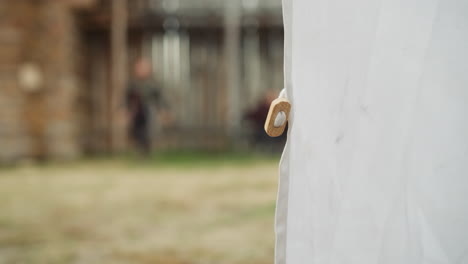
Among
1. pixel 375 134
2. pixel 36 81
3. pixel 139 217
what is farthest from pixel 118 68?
pixel 375 134

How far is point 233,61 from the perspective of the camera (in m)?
8.90

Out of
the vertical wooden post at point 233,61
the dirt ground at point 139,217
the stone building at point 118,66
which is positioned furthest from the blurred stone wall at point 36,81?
the vertical wooden post at point 233,61

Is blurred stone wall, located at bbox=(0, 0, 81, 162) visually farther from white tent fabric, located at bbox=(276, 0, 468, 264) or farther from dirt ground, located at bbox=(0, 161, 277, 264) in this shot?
white tent fabric, located at bbox=(276, 0, 468, 264)

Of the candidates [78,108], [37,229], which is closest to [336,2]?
[37,229]

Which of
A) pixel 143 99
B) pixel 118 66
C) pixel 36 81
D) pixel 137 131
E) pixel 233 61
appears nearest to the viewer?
pixel 143 99

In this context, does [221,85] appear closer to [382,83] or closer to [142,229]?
[142,229]

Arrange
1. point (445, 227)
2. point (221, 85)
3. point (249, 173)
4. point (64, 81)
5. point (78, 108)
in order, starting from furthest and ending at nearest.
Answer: point (221, 85) → point (78, 108) → point (64, 81) → point (249, 173) → point (445, 227)

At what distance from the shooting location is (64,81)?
7785 mm

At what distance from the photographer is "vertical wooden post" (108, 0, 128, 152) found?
8354 mm

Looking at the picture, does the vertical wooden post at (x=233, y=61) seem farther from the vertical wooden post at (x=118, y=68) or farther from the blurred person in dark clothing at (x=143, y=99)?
the blurred person in dark clothing at (x=143, y=99)

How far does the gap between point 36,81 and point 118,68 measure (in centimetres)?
156

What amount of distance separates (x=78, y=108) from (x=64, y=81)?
830 mm

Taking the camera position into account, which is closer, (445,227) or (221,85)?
(445,227)

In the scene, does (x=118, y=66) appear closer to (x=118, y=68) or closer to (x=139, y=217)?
(x=118, y=68)
